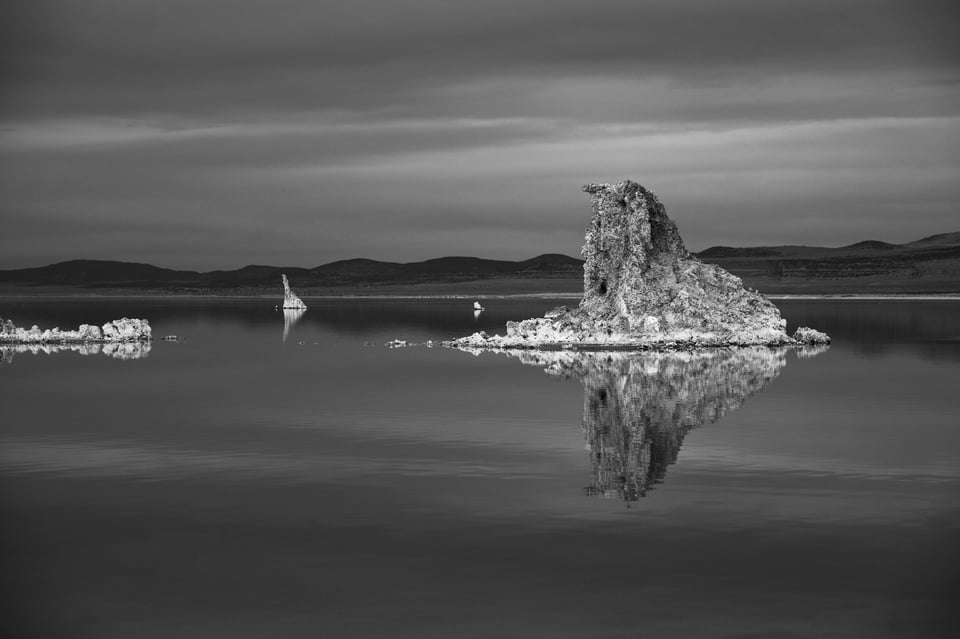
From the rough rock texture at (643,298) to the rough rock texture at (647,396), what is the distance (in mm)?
2091

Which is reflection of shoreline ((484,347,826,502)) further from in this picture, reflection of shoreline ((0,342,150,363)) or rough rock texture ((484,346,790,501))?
reflection of shoreline ((0,342,150,363))

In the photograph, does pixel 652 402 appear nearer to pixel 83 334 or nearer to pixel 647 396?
pixel 647 396

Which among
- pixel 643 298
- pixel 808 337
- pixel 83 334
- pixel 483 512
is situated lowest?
pixel 483 512

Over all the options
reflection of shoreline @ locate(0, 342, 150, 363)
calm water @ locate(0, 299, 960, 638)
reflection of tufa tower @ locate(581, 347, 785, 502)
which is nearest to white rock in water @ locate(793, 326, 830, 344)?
reflection of tufa tower @ locate(581, 347, 785, 502)

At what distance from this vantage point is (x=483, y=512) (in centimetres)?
1700

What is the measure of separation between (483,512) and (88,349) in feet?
153

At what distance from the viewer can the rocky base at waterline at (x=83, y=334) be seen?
211ft

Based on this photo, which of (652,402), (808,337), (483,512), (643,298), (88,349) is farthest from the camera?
(808,337)

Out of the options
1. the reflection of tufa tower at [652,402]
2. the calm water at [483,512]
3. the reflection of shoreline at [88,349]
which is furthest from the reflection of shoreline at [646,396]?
the reflection of shoreline at [88,349]

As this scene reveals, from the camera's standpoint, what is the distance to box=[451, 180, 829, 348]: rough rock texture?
5678 centimetres

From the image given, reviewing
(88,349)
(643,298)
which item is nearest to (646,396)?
(643,298)

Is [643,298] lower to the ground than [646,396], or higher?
higher

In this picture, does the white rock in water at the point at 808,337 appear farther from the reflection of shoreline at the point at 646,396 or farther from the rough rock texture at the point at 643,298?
the reflection of shoreline at the point at 646,396

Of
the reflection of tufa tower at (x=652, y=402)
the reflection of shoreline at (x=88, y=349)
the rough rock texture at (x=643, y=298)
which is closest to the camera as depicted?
the reflection of tufa tower at (x=652, y=402)
